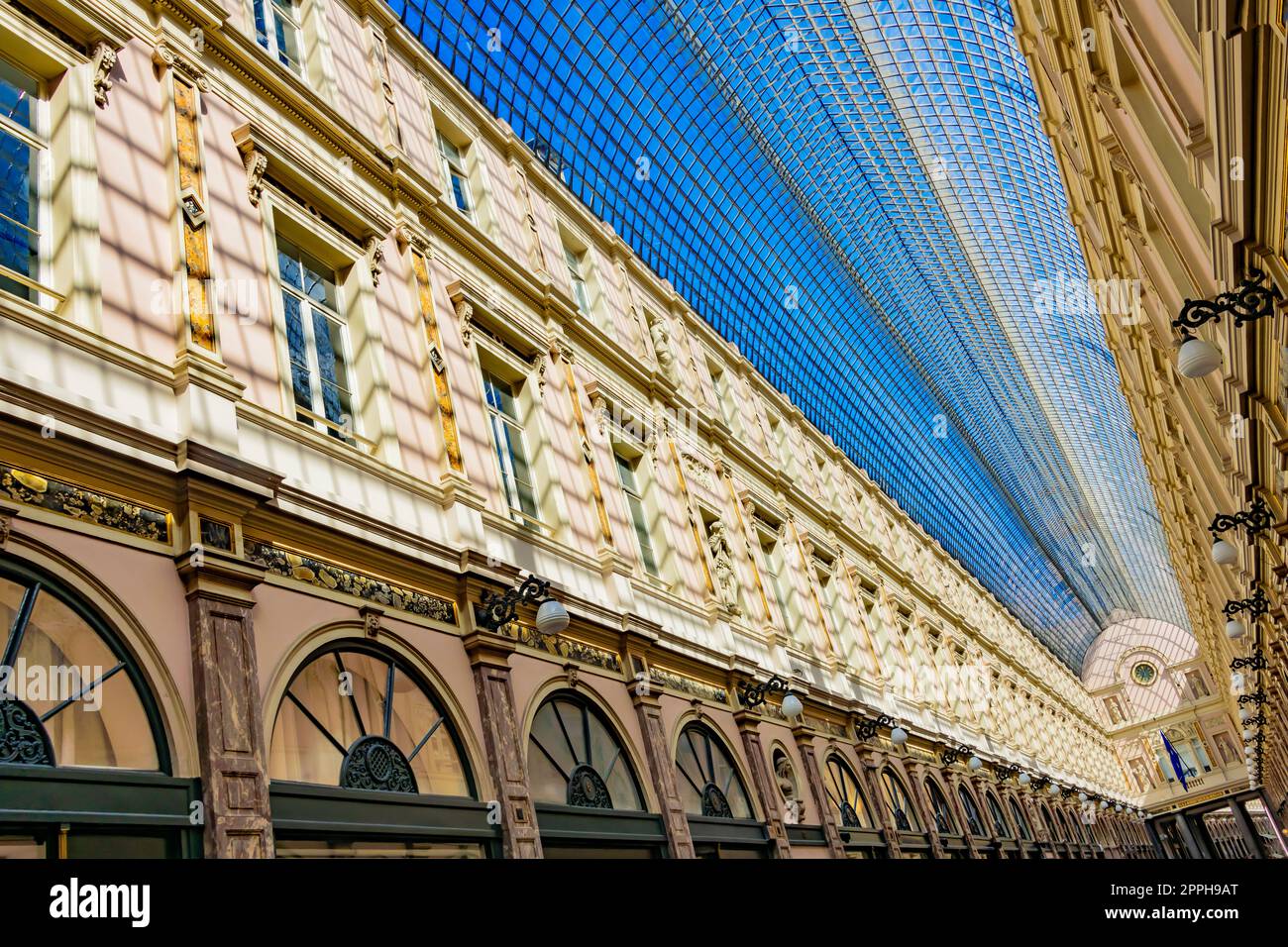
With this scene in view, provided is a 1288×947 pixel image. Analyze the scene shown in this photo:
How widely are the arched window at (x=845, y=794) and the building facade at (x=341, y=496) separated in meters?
0.13

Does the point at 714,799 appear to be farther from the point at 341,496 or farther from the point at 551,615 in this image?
the point at 341,496

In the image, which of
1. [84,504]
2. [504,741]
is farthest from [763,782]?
[84,504]

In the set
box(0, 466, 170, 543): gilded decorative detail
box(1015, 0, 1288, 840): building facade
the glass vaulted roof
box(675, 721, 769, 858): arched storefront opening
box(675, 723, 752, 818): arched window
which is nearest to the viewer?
box(0, 466, 170, 543): gilded decorative detail

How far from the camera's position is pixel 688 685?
17531 millimetres

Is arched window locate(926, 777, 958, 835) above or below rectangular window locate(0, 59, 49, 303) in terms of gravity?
below

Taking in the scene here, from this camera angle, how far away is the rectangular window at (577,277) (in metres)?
22.1

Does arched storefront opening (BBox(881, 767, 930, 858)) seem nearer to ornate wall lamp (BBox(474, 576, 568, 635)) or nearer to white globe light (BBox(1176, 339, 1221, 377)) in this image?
ornate wall lamp (BBox(474, 576, 568, 635))

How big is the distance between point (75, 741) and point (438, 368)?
7.82 meters

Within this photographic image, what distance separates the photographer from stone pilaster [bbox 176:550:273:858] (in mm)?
7801

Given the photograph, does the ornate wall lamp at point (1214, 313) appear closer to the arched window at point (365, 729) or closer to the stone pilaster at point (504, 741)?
the stone pilaster at point (504, 741)

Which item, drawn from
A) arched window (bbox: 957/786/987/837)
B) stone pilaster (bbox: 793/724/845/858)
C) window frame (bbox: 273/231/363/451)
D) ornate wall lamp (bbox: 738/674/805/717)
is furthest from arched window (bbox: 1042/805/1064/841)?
window frame (bbox: 273/231/363/451)

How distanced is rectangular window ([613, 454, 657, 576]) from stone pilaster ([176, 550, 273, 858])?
34.6ft

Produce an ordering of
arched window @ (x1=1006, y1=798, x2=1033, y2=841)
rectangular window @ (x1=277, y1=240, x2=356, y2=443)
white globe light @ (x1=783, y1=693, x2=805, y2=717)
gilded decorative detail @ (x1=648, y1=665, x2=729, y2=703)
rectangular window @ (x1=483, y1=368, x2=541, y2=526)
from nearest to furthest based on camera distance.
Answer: rectangular window @ (x1=277, y1=240, x2=356, y2=443)
rectangular window @ (x1=483, y1=368, x2=541, y2=526)
gilded decorative detail @ (x1=648, y1=665, x2=729, y2=703)
white globe light @ (x1=783, y1=693, x2=805, y2=717)
arched window @ (x1=1006, y1=798, x2=1033, y2=841)
